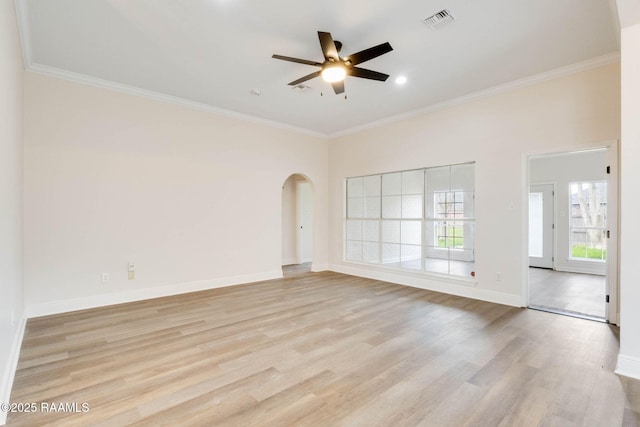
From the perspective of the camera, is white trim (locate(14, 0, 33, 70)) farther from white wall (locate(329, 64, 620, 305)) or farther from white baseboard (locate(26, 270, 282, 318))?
white wall (locate(329, 64, 620, 305))

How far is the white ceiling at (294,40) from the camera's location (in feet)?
8.89

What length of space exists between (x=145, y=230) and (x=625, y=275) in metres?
5.47

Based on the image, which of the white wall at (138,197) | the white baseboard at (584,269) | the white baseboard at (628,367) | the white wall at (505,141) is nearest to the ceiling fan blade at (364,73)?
the white wall at (505,141)

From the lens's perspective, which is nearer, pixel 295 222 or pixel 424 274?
pixel 424 274

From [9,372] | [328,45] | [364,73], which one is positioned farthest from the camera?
[364,73]

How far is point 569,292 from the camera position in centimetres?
500

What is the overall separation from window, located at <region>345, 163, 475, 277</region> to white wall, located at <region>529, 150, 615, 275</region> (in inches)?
111

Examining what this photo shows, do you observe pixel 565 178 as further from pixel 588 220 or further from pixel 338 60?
pixel 338 60

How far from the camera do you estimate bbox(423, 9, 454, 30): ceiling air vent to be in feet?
9.09

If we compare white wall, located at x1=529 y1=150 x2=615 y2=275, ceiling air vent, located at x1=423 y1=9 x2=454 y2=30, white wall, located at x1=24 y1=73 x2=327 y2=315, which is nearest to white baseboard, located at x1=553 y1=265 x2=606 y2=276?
white wall, located at x1=529 y1=150 x2=615 y2=275

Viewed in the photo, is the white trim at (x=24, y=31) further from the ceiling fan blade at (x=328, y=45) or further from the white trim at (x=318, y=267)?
the white trim at (x=318, y=267)

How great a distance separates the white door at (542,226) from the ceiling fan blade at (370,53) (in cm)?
661

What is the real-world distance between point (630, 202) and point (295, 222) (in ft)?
21.4

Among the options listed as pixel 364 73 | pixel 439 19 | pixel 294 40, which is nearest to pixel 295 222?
pixel 364 73
